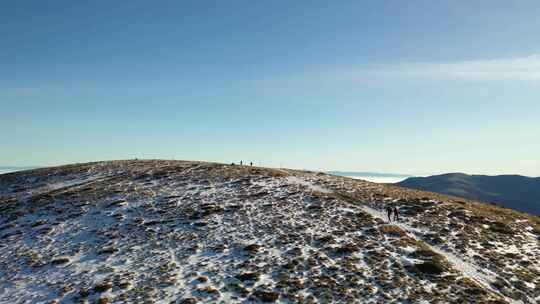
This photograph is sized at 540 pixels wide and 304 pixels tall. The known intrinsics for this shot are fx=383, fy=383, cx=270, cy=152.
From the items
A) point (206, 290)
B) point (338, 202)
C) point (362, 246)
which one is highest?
point (338, 202)

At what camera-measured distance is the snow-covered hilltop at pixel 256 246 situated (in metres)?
24.2

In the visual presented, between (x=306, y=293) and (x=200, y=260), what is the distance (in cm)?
888

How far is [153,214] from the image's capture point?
39656 mm

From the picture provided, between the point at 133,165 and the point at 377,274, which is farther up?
the point at 133,165

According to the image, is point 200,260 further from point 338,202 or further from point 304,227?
point 338,202

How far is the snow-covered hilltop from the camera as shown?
2422 centimetres

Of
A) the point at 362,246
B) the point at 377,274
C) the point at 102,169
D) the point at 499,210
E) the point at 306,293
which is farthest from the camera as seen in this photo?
the point at 102,169

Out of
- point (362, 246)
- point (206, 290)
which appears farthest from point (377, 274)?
point (206, 290)

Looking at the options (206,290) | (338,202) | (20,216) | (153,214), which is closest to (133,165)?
(20,216)

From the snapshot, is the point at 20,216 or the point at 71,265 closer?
the point at 71,265

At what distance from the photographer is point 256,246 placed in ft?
99.8

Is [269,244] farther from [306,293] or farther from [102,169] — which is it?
[102,169]

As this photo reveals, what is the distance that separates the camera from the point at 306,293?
926 inches

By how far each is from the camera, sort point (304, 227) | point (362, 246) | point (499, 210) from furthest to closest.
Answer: point (499, 210) → point (304, 227) → point (362, 246)
